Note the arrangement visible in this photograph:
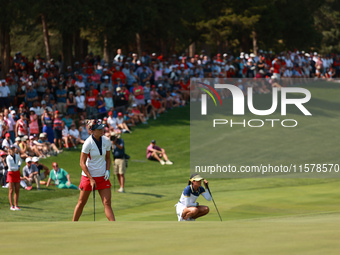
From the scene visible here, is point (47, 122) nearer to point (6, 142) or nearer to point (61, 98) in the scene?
point (61, 98)

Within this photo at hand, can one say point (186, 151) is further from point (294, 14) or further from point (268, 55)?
point (294, 14)

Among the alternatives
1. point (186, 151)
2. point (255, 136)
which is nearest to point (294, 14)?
point (255, 136)

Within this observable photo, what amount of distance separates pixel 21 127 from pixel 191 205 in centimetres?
1312

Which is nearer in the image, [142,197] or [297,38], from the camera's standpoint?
[142,197]

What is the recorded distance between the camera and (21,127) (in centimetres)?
2447

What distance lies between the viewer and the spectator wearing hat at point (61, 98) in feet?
92.0

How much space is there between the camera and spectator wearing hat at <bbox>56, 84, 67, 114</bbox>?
92.0ft

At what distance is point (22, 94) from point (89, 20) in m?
8.38

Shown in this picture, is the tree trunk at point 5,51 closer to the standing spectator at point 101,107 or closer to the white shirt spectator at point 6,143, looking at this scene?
the standing spectator at point 101,107

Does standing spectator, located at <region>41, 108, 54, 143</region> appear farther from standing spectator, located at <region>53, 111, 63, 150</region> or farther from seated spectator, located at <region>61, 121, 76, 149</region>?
seated spectator, located at <region>61, 121, 76, 149</region>

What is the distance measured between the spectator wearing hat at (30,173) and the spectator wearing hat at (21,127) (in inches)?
123

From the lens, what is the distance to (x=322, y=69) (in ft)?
149

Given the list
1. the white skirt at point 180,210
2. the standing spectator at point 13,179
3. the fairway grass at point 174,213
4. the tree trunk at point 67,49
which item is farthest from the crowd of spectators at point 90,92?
the white skirt at point 180,210

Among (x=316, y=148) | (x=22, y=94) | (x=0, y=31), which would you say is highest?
(x=0, y=31)
